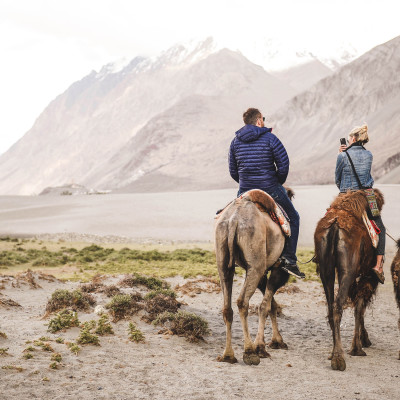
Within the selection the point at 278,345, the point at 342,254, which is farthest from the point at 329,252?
the point at 278,345

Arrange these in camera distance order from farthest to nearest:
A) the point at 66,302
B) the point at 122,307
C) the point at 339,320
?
the point at 66,302 < the point at 122,307 < the point at 339,320

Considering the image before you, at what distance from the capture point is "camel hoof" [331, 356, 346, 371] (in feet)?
22.0

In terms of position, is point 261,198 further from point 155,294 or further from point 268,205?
point 155,294

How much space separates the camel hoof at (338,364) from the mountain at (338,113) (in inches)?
2983

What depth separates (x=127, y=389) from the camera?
5.66 m

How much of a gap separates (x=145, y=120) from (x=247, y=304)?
16809 cm

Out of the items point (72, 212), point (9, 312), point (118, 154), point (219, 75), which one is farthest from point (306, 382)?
point (219, 75)

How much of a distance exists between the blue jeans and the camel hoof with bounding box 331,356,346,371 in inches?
59.2

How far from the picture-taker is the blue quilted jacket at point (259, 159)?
25.1 ft

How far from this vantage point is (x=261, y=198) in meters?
7.20

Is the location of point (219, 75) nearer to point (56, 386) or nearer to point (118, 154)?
point (118, 154)

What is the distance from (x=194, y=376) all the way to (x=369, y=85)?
100 m

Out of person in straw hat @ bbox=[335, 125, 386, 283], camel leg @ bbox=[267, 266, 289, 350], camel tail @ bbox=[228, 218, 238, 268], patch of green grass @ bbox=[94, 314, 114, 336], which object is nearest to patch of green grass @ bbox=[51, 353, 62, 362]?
patch of green grass @ bbox=[94, 314, 114, 336]

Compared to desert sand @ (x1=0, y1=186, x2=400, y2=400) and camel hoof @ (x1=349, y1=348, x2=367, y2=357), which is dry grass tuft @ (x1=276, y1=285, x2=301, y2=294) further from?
camel hoof @ (x1=349, y1=348, x2=367, y2=357)
